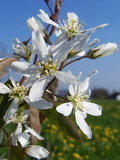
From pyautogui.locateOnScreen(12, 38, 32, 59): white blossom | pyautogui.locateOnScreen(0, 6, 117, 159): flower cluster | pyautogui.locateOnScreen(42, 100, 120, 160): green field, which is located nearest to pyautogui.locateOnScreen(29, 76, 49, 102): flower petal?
pyautogui.locateOnScreen(0, 6, 117, 159): flower cluster

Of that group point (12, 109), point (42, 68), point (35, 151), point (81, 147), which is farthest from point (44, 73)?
point (81, 147)

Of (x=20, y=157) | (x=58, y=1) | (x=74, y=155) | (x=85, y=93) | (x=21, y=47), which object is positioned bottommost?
(x=74, y=155)

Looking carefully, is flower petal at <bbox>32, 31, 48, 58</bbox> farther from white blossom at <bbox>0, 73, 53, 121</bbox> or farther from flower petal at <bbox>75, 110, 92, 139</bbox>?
flower petal at <bbox>75, 110, 92, 139</bbox>

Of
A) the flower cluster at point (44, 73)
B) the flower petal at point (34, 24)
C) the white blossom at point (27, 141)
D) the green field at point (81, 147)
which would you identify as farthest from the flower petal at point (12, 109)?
the green field at point (81, 147)

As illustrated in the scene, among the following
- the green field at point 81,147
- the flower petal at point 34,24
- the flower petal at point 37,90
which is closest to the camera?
the flower petal at point 37,90

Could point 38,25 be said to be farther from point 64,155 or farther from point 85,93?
point 64,155

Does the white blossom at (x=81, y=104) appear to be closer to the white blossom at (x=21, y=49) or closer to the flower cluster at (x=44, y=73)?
the flower cluster at (x=44, y=73)

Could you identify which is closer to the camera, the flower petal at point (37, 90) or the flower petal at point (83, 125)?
the flower petal at point (37, 90)

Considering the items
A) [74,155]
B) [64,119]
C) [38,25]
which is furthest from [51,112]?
[74,155]
